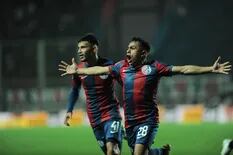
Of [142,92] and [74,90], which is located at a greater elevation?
[142,92]

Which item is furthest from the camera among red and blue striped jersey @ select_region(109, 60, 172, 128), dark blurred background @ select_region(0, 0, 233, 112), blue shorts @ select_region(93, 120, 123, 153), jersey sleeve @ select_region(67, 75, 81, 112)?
dark blurred background @ select_region(0, 0, 233, 112)

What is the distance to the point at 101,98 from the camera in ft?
27.2

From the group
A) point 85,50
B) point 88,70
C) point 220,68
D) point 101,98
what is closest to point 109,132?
point 101,98

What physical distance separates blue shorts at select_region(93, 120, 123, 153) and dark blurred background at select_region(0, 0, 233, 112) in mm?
14537

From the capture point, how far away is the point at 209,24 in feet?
85.3

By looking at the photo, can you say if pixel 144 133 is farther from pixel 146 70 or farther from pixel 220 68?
pixel 220 68

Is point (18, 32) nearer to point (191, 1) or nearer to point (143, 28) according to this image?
point (143, 28)

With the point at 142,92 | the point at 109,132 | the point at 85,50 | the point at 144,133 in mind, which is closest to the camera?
the point at 144,133

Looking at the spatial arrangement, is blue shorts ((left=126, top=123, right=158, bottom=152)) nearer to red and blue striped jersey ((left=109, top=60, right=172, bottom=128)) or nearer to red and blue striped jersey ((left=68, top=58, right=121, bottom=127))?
red and blue striped jersey ((left=109, top=60, right=172, bottom=128))

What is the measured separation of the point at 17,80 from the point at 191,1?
23.9ft

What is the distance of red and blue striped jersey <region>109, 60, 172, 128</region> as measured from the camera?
7570 mm

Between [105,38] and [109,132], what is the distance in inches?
664

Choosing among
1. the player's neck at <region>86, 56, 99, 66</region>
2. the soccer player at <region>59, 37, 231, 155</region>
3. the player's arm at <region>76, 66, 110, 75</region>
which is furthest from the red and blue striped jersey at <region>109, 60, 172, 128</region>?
the player's neck at <region>86, 56, 99, 66</region>

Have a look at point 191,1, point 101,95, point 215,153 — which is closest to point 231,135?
point 215,153
